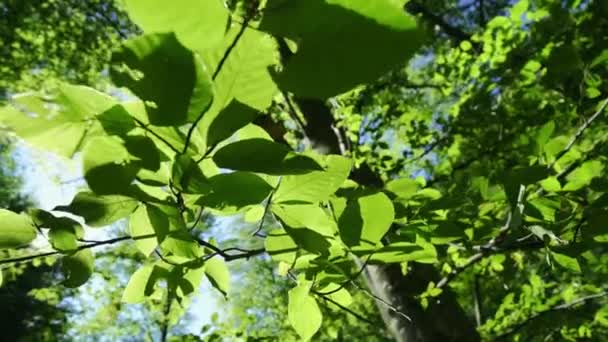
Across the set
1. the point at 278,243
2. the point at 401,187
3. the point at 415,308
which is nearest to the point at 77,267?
the point at 278,243

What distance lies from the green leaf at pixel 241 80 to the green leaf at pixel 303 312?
460mm

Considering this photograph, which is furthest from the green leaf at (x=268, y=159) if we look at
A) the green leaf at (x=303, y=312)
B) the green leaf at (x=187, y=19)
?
the green leaf at (x=303, y=312)

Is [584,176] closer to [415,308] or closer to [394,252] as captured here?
[394,252]

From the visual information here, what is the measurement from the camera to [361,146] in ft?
10.9

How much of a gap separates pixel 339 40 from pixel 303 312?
2.01ft

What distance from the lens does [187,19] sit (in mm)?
334

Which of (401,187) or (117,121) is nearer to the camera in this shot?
(117,121)

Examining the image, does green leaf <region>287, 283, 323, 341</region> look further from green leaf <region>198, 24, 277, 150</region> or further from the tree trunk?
the tree trunk

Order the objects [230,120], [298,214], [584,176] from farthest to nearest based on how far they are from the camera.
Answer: [584,176] → [298,214] → [230,120]

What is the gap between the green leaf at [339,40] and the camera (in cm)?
30

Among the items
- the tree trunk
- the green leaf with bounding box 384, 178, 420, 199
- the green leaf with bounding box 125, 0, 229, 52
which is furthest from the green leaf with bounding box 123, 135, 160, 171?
the tree trunk

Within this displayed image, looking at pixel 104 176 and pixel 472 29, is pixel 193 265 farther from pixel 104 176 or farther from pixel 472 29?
pixel 472 29

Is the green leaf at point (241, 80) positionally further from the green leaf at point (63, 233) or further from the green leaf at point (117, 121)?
the green leaf at point (63, 233)

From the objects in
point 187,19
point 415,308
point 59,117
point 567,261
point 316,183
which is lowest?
point 415,308
